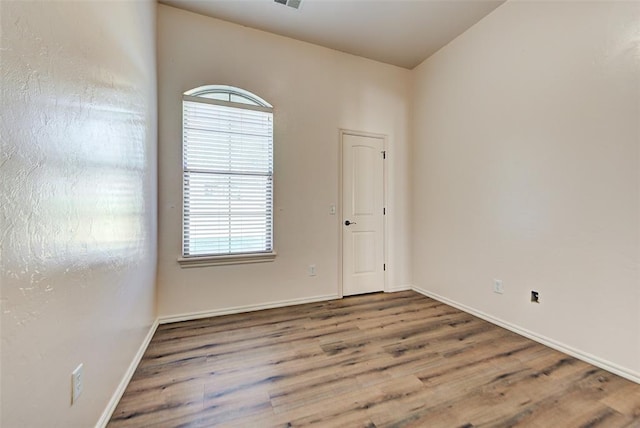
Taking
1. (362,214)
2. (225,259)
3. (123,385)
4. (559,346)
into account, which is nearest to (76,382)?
(123,385)

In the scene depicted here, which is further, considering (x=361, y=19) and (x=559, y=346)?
(x=361, y=19)

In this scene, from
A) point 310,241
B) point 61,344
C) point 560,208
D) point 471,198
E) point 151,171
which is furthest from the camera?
point 310,241

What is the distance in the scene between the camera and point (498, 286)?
264 cm

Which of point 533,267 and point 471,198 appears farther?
point 471,198

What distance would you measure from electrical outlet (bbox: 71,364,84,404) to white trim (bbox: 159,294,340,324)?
1552 millimetres

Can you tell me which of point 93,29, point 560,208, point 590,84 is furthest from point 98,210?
point 590,84

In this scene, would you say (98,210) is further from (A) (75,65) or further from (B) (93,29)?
(B) (93,29)

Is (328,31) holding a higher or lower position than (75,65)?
higher

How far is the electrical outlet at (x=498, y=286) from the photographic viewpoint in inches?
103

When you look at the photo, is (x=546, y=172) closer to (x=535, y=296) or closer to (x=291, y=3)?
(x=535, y=296)

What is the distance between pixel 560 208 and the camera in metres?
2.17

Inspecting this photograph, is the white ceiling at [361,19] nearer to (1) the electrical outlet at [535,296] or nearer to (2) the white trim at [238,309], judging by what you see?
(1) the electrical outlet at [535,296]

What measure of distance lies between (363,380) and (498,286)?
70.1 inches

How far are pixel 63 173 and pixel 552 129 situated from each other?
127 inches
